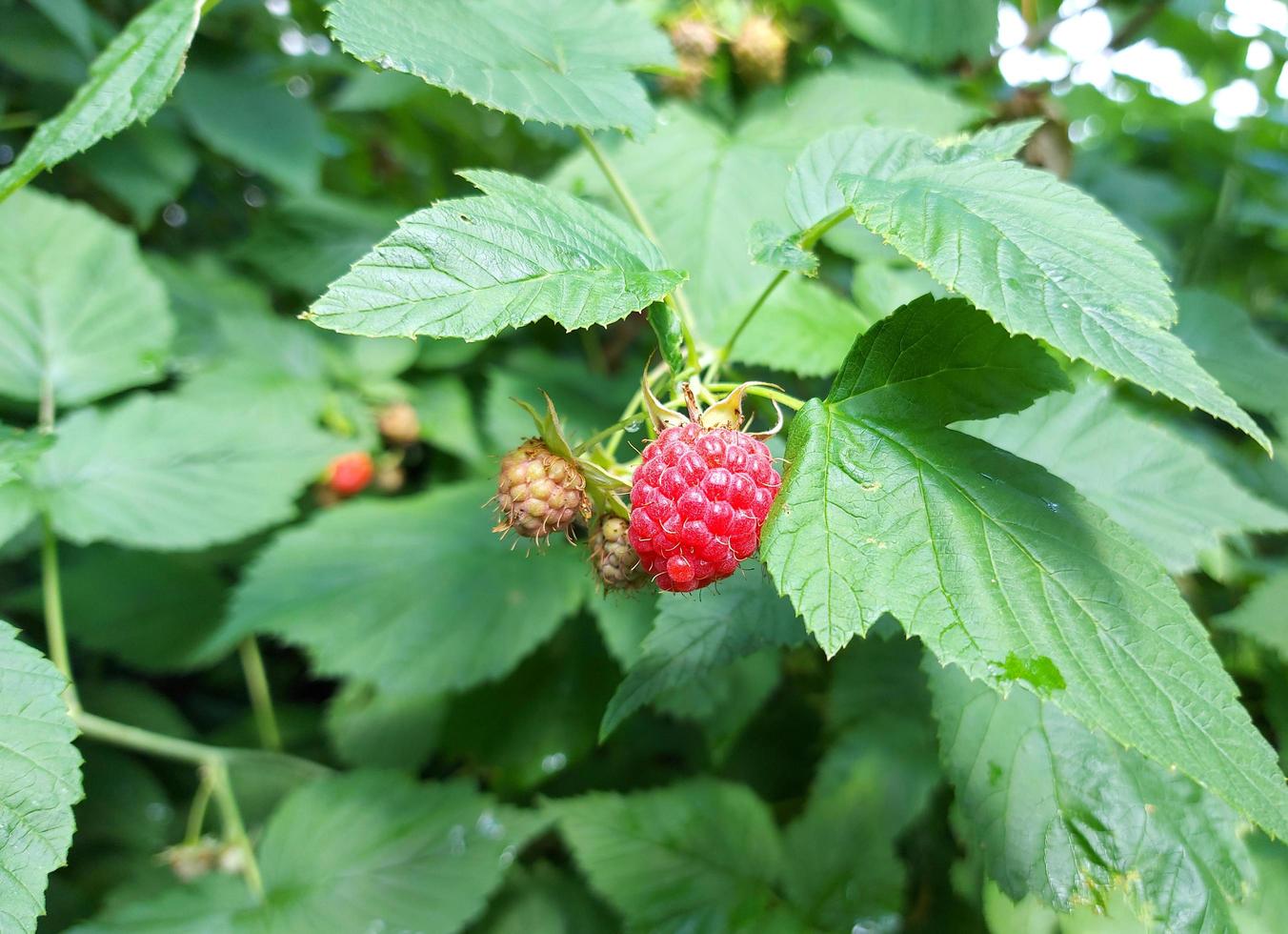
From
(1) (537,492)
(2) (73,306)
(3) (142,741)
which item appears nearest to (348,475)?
(2) (73,306)

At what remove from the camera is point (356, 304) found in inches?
24.5

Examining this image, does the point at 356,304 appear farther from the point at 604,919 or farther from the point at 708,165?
the point at 604,919

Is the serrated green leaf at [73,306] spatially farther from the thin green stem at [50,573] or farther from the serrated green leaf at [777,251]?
the serrated green leaf at [777,251]

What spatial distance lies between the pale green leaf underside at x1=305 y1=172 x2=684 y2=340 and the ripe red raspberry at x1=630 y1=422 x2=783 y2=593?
126mm

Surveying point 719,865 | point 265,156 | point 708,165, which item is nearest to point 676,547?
point 719,865

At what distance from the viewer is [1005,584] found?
67cm

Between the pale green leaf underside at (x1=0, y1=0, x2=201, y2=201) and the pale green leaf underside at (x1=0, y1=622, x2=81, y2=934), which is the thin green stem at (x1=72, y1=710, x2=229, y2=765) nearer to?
the pale green leaf underside at (x1=0, y1=622, x2=81, y2=934)

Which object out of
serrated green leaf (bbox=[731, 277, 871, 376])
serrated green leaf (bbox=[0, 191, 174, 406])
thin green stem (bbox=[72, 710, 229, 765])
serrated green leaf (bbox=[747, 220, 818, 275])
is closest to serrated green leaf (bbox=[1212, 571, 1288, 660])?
serrated green leaf (bbox=[731, 277, 871, 376])

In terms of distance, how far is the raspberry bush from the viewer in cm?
69

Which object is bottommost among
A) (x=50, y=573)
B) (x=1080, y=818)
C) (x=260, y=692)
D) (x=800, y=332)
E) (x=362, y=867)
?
(x=260, y=692)

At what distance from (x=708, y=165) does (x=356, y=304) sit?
99cm

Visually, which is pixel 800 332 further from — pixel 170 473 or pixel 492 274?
pixel 170 473

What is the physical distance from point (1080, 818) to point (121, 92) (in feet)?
3.98

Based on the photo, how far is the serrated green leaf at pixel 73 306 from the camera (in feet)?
4.54
